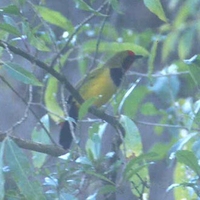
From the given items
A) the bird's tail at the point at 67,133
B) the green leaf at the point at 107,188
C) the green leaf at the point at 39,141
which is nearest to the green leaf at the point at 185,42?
the bird's tail at the point at 67,133

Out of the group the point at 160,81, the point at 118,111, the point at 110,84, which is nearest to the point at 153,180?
the point at 110,84

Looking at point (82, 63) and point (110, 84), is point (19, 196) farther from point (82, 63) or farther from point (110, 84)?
point (110, 84)

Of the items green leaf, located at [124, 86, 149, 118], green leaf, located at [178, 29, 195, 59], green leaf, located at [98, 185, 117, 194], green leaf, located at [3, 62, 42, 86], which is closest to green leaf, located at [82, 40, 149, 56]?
green leaf, located at [124, 86, 149, 118]

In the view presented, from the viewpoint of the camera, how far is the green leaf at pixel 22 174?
1.28 m

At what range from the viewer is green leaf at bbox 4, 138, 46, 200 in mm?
1277

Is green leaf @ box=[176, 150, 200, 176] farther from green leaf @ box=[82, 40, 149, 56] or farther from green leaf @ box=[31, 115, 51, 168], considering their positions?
green leaf @ box=[82, 40, 149, 56]

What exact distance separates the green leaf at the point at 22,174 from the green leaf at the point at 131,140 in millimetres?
324

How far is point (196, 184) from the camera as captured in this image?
1314 mm

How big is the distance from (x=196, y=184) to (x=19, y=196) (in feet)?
1.07

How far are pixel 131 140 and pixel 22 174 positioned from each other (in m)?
0.39

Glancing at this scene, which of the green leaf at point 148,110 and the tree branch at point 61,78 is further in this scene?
the green leaf at point 148,110

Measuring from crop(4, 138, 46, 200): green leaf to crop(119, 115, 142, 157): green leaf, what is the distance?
1.06ft

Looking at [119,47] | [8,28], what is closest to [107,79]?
[119,47]

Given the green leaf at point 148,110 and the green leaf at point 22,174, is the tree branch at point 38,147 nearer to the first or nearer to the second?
the green leaf at point 22,174
